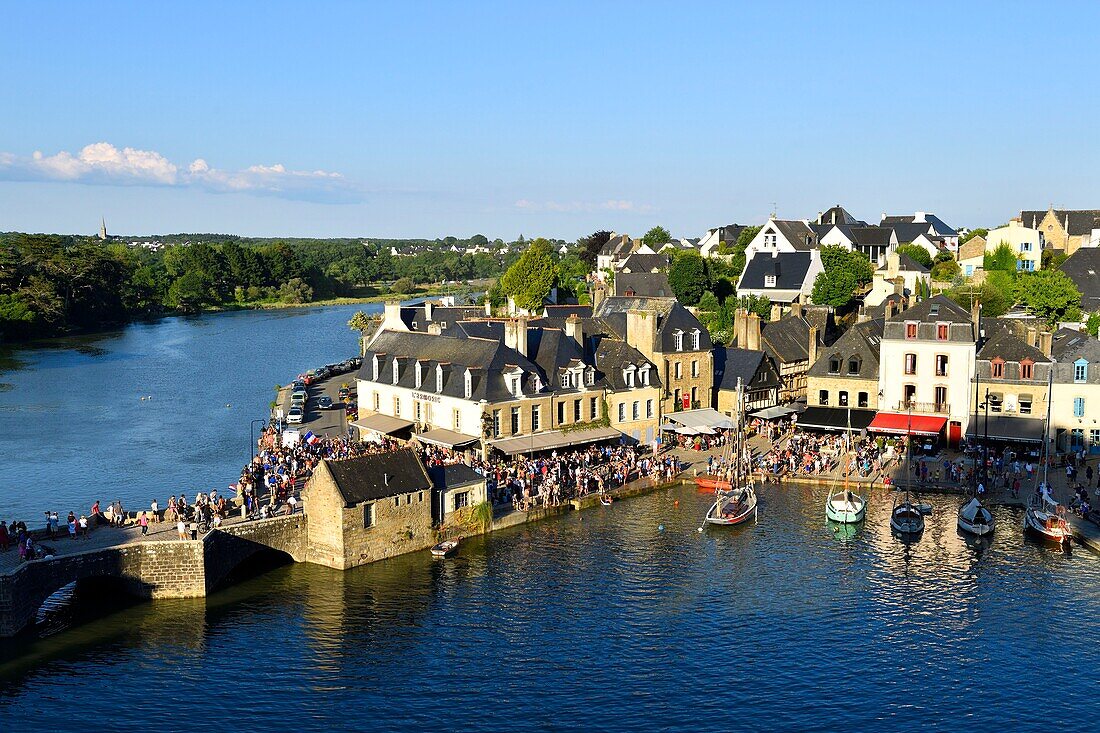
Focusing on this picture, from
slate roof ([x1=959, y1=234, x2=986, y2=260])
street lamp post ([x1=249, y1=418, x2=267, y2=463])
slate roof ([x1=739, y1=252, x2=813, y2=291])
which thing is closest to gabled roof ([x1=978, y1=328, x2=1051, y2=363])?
slate roof ([x1=739, y1=252, x2=813, y2=291])

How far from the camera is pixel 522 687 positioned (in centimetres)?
2920

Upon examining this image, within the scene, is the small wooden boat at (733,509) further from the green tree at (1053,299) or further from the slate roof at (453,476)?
the green tree at (1053,299)

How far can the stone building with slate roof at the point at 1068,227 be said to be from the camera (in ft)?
311

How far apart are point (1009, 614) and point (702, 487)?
16.7 m

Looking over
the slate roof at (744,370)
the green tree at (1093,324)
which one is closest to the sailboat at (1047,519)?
the slate roof at (744,370)

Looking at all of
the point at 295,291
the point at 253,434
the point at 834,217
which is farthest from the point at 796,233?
the point at 295,291

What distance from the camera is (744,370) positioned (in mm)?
60438

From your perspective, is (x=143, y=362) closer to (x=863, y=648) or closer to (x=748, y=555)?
(x=748, y=555)

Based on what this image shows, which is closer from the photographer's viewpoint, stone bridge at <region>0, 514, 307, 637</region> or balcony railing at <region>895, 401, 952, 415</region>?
stone bridge at <region>0, 514, 307, 637</region>

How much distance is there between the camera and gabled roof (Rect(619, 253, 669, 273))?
354ft

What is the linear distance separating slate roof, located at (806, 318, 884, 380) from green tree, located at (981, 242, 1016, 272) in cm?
3013

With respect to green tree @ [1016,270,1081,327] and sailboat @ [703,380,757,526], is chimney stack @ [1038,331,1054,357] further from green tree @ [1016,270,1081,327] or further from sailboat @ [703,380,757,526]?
sailboat @ [703,380,757,526]

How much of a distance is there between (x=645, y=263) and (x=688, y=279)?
2245 centimetres

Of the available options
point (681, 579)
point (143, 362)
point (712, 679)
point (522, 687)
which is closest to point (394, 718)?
point (522, 687)
